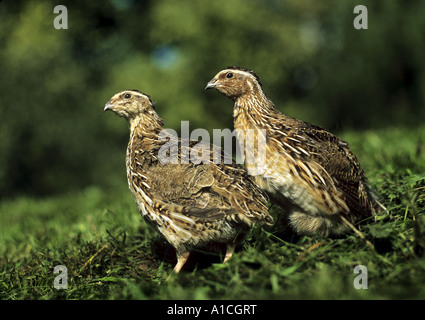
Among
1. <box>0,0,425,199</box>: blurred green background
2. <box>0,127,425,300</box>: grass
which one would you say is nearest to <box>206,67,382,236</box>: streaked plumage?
<box>0,127,425,300</box>: grass

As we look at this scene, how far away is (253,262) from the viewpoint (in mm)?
3662

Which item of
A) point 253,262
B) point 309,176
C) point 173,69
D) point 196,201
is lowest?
point 253,262

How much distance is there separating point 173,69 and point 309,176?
2575cm

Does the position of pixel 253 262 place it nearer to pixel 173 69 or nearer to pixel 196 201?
pixel 196 201

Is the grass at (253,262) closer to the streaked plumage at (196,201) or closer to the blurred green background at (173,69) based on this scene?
the streaked plumage at (196,201)

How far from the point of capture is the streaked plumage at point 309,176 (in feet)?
14.2

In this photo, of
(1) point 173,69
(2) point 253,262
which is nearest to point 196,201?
(2) point 253,262

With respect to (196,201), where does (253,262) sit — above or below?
below

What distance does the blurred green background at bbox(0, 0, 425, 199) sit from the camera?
16609 millimetres

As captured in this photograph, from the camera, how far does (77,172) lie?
21828 mm

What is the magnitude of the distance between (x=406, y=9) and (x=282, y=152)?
536 inches

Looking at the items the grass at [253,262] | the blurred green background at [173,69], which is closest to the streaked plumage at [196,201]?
the grass at [253,262]

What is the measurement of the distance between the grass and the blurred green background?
833 centimetres
